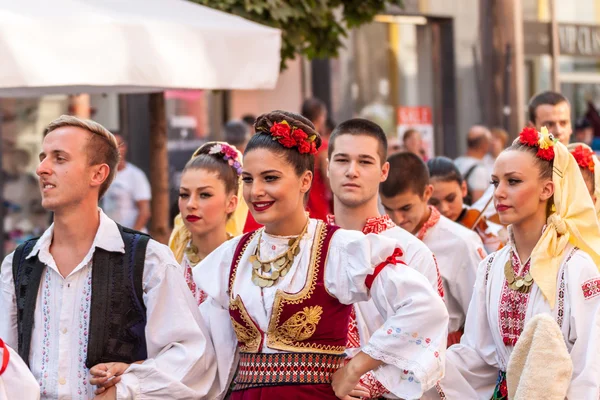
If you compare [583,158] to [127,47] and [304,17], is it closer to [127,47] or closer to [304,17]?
[127,47]

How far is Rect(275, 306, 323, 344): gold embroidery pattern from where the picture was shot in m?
4.37

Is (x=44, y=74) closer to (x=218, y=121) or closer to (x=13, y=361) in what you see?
(x=13, y=361)

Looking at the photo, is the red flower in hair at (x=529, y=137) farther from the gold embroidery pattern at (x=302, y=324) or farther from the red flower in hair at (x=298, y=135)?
the gold embroidery pattern at (x=302, y=324)

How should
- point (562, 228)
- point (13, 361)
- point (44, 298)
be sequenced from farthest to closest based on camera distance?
point (562, 228) → point (44, 298) → point (13, 361)

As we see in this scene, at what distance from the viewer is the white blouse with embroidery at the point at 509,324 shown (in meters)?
4.88

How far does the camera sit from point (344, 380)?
435cm

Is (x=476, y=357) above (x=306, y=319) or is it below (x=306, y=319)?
below

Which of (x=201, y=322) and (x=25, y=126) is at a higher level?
(x=25, y=126)

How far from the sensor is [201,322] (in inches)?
180

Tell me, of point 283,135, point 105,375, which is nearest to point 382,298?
point 283,135

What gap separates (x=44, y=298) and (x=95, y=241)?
28 centimetres

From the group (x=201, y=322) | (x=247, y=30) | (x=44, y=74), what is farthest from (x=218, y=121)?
(x=201, y=322)

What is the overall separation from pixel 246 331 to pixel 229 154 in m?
1.88

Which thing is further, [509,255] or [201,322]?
[509,255]
